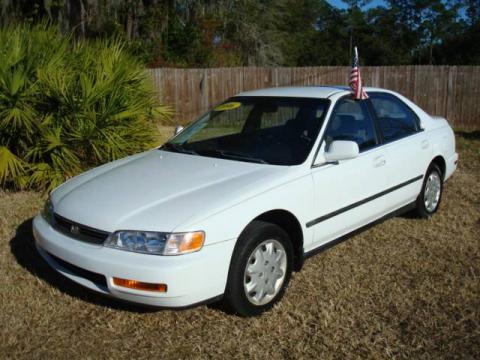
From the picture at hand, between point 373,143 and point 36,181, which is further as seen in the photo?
point 36,181

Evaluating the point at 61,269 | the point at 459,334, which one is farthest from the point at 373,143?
the point at 61,269

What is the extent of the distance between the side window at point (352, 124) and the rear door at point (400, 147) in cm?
15

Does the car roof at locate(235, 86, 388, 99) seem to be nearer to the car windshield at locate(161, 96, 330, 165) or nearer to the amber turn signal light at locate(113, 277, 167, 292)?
the car windshield at locate(161, 96, 330, 165)

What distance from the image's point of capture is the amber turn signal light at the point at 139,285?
10.4 feet

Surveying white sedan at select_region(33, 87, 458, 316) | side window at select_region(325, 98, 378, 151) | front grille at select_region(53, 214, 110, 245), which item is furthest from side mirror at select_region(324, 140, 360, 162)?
front grille at select_region(53, 214, 110, 245)

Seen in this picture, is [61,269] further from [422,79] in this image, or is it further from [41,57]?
Result: [422,79]

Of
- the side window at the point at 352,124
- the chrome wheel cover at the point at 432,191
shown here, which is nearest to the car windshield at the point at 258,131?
the side window at the point at 352,124

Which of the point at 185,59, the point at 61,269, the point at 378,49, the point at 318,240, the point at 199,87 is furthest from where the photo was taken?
the point at 378,49

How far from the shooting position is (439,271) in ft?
14.6

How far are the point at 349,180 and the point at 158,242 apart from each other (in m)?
1.77

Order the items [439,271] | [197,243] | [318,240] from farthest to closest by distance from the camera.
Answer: [439,271] → [318,240] → [197,243]

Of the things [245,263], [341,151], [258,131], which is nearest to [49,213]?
[245,263]

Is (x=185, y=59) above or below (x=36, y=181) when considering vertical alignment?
above

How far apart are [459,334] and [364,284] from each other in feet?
2.95
